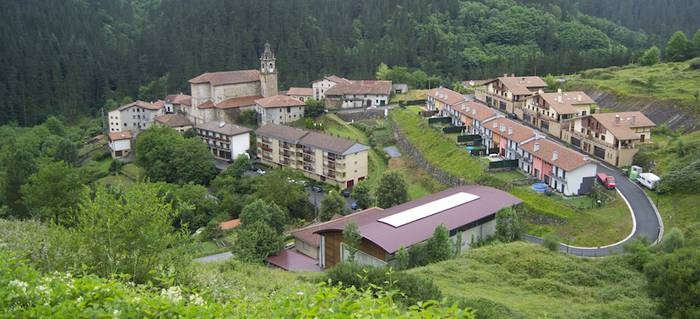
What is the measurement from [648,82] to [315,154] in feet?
82.1

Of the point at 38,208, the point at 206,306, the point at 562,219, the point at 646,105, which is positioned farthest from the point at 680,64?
the point at 206,306

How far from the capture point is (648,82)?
44.6 metres

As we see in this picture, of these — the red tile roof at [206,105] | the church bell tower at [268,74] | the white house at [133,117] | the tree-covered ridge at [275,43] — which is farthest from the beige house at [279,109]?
the tree-covered ridge at [275,43]

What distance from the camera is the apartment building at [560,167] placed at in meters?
28.0

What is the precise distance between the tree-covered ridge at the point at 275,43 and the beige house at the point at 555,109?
19.6m

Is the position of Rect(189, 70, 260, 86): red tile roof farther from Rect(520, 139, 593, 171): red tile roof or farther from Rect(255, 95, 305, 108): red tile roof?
Rect(520, 139, 593, 171): red tile roof

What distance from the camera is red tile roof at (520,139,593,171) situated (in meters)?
28.0

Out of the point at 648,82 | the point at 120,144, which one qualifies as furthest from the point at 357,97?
the point at 648,82

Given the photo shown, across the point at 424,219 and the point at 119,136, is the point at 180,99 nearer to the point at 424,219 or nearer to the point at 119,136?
the point at 119,136

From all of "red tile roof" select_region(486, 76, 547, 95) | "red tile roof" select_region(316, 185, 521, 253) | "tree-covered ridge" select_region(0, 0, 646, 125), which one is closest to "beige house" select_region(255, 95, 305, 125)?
"tree-covered ridge" select_region(0, 0, 646, 125)

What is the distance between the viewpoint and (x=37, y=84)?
213 feet

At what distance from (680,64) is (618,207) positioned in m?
33.7

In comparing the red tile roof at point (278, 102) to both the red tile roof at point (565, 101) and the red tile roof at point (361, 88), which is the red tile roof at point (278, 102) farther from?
the red tile roof at point (565, 101)

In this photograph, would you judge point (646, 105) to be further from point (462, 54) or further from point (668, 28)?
point (668, 28)
